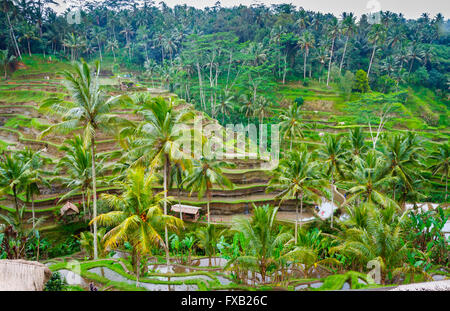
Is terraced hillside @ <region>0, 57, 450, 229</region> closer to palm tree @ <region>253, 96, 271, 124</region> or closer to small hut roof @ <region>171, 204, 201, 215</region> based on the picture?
small hut roof @ <region>171, 204, 201, 215</region>

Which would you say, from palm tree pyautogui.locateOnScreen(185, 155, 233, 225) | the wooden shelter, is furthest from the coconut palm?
the wooden shelter

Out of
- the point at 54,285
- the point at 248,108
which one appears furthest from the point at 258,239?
the point at 248,108

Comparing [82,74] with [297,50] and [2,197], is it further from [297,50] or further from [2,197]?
[297,50]

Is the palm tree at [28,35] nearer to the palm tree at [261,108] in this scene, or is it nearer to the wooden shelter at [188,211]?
the palm tree at [261,108]

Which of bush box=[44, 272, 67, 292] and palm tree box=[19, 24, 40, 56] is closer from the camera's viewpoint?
bush box=[44, 272, 67, 292]

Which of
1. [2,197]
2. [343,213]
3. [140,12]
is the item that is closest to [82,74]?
[2,197]

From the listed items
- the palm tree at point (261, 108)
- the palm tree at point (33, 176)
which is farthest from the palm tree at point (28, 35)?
the palm tree at point (33, 176)
